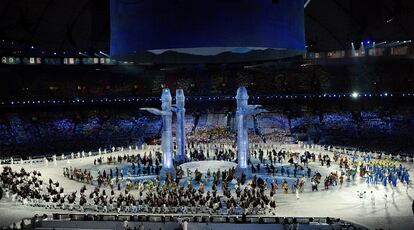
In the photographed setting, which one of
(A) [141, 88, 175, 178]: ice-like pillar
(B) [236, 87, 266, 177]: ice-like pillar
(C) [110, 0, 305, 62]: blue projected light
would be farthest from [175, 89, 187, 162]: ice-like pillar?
(C) [110, 0, 305, 62]: blue projected light

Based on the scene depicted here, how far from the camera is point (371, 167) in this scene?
40469mm

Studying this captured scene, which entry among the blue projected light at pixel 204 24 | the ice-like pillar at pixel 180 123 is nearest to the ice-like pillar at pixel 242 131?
the ice-like pillar at pixel 180 123

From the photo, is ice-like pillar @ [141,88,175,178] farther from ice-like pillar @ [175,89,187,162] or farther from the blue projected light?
the blue projected light

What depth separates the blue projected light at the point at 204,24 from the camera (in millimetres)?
24062

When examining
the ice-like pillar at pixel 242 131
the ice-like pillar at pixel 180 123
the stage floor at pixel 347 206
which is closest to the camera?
the stage floor at pixel 347 206

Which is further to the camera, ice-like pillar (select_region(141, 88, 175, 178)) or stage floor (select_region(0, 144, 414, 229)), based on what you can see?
ice-like pillar (select_region(141, 88, 175, 178))

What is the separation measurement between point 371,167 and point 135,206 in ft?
67.2

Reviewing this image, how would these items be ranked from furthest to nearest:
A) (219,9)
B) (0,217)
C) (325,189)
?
(325,189)
(0,217)
(219,9)

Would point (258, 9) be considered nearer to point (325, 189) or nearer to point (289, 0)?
point (289, 0)

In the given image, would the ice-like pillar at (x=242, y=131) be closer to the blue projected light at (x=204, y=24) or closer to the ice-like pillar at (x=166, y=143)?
the ice-like pillar at (x=166, y=143)

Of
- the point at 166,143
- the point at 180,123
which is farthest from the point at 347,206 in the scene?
the point at 180,123

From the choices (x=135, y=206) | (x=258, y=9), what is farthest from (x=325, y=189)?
(x=258, y=9)

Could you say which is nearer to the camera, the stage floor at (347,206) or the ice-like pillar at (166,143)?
the stage floor at (347,206)

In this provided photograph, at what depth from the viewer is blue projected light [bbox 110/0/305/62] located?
78.9ft
